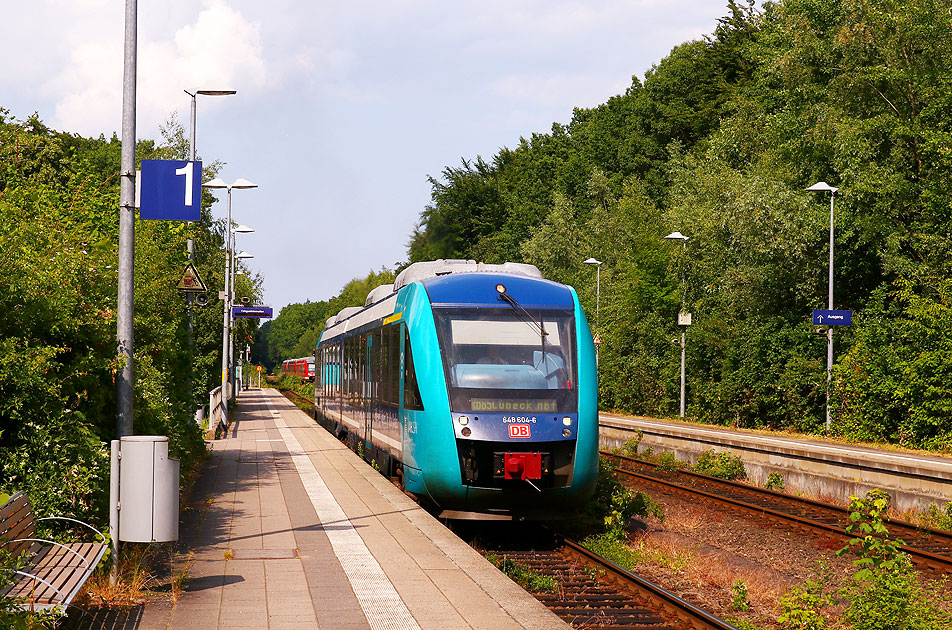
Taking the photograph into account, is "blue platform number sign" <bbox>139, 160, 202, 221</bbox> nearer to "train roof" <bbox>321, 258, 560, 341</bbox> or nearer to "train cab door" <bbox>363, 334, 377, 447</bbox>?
"train roof" <bbox>321, 258, 560, 341</bbox>

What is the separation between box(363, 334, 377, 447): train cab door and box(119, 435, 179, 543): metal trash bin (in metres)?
8.88

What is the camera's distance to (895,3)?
26.4 m

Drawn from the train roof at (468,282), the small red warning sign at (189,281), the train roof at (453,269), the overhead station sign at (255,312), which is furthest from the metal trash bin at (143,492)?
the overhead station sign at (255,312)

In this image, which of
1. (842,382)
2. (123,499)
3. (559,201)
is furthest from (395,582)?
(559,201)

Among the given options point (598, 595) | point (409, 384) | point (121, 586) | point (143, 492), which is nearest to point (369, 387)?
point (409, 384)

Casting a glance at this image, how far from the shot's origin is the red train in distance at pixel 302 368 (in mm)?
75306

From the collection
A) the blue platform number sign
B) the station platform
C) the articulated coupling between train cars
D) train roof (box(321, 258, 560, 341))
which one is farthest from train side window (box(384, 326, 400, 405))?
the blue platform number sign

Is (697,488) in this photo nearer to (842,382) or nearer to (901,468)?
(901,468)

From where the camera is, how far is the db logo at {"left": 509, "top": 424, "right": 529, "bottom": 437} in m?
11.4

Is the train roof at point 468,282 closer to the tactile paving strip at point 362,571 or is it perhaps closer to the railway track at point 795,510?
the tactile paving strip at point 362,571

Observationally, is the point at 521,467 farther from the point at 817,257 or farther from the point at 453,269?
the point at 817,257

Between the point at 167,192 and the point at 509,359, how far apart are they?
4542 millimetres

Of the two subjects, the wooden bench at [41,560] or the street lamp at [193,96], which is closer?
the wooden bench at [41,560]

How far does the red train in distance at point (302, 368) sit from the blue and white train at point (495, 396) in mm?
61501
